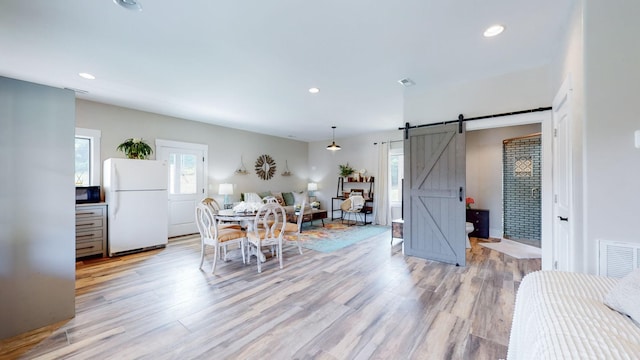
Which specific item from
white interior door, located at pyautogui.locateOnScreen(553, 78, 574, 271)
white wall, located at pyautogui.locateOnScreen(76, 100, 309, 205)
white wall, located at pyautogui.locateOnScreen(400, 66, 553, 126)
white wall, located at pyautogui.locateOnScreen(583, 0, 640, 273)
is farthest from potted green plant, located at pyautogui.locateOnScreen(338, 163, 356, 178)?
white wall, located at pyautogui.locateOnScreen(583, 0, 640, 273)

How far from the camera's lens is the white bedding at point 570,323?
2.89ft

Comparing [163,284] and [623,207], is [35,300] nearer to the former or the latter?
[163,284]

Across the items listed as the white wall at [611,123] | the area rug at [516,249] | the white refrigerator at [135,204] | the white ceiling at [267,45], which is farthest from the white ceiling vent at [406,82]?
the white refrigerator at [135,204]

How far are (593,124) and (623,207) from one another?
1.88 ft

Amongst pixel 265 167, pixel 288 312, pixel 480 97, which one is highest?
pixel 480 97

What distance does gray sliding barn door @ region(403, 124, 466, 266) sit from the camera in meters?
3.58

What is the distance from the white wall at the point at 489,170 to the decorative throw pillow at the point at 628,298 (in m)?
4.50

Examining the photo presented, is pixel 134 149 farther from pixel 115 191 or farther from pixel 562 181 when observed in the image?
pixel 562 181

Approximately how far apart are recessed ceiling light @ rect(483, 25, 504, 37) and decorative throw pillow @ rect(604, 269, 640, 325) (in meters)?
2.09

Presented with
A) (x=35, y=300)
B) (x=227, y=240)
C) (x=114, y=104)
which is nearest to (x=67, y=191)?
(x=35, y=300)

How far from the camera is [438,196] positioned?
12.3ft

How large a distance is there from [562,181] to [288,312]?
9.80 ft

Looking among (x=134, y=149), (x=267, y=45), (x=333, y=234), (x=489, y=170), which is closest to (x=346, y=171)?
(x=333, y=234)

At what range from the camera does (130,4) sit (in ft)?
6.47
